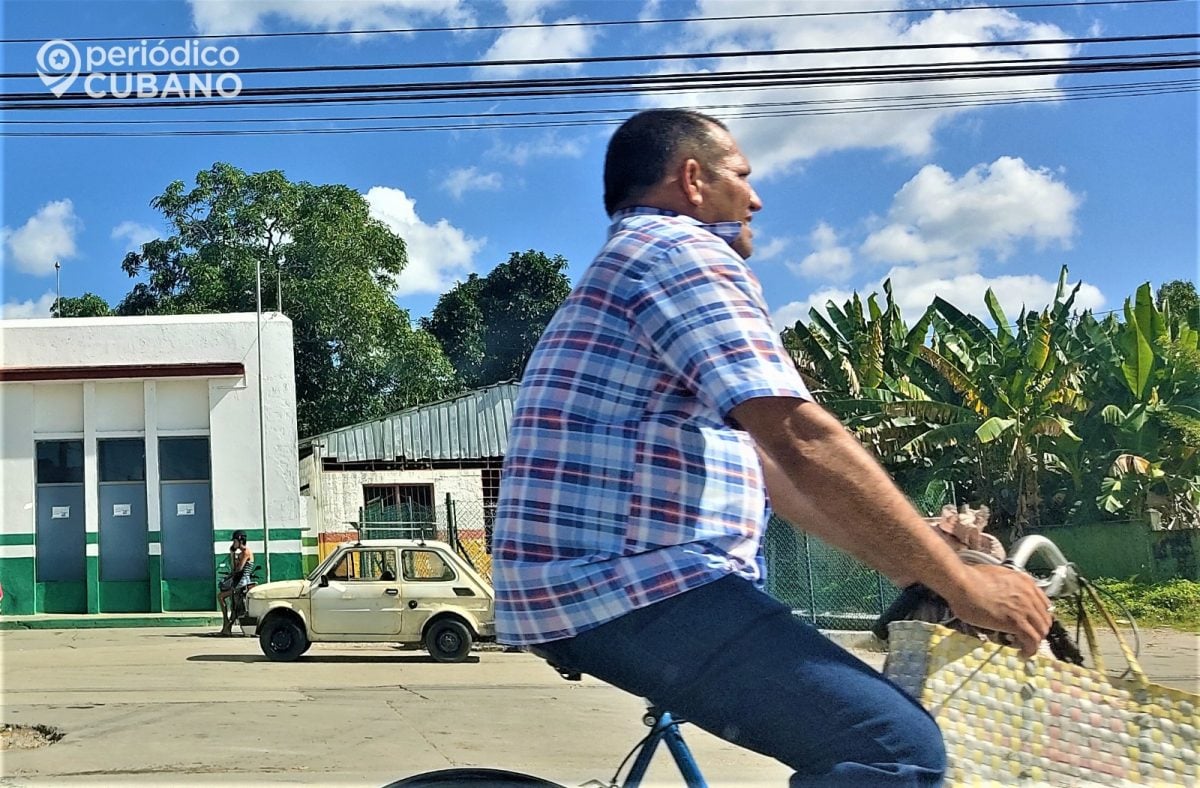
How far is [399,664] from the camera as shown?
14.0 meters

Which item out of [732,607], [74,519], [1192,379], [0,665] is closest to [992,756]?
[732,607]

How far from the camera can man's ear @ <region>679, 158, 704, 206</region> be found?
2.03m

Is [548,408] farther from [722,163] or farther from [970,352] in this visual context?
[970,352]

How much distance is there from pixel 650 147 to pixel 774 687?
933 mm

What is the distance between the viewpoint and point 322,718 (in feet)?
29.7

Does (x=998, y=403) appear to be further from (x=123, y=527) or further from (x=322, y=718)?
(x=123, y=527)

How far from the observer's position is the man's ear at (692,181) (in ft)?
6.65

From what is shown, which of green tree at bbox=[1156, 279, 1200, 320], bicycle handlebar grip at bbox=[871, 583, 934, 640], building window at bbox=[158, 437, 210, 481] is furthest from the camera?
green tree at bbox=[1156, 279, 1200, 320]

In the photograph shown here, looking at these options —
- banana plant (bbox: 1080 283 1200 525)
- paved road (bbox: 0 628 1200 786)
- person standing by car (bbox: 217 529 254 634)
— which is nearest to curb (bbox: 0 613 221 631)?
person standing by car (bbox: 217 529 254 634)

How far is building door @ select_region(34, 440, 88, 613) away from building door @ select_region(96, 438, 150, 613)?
0.40 m

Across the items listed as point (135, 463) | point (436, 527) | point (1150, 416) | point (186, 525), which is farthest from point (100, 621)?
point (1150, 416)

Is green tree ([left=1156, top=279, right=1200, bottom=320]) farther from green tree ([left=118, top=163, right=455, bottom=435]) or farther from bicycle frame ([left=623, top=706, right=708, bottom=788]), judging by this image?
bicycle frame ([left=623, top=706, right=708, bottom=788])

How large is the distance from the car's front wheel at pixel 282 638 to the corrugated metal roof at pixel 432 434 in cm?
1187

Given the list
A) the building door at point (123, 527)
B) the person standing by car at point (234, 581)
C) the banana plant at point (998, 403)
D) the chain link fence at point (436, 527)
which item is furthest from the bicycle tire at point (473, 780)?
the building door at point (123, 527)
